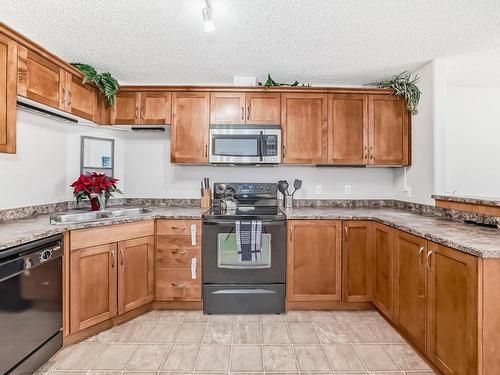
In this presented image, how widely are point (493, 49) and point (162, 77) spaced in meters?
3.23

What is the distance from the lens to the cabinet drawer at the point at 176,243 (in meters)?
2.57

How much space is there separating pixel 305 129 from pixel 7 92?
98.4 inches

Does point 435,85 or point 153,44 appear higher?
point 153,44

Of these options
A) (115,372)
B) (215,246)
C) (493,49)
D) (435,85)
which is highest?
(493,49)

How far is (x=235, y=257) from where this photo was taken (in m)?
2.54

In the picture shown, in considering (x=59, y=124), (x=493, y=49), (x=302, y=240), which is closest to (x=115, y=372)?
(x=302, y=240)

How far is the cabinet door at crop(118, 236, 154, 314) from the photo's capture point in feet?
7.61

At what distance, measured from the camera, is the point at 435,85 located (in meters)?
2.59

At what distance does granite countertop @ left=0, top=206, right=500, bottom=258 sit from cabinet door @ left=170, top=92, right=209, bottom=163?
646 mm

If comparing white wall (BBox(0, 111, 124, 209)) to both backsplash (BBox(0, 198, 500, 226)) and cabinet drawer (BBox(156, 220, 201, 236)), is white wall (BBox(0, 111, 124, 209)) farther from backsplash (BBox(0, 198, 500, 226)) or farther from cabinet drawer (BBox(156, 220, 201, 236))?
cabinet drawer (BBox(156, 220, 201, 236))

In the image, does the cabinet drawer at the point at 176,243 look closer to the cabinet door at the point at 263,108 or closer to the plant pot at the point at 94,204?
the plant pot at the point at 94,204

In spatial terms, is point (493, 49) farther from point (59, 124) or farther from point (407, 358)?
point (59, 124)

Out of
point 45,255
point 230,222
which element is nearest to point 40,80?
point 45,255

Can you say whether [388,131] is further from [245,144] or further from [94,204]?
[94,204]
